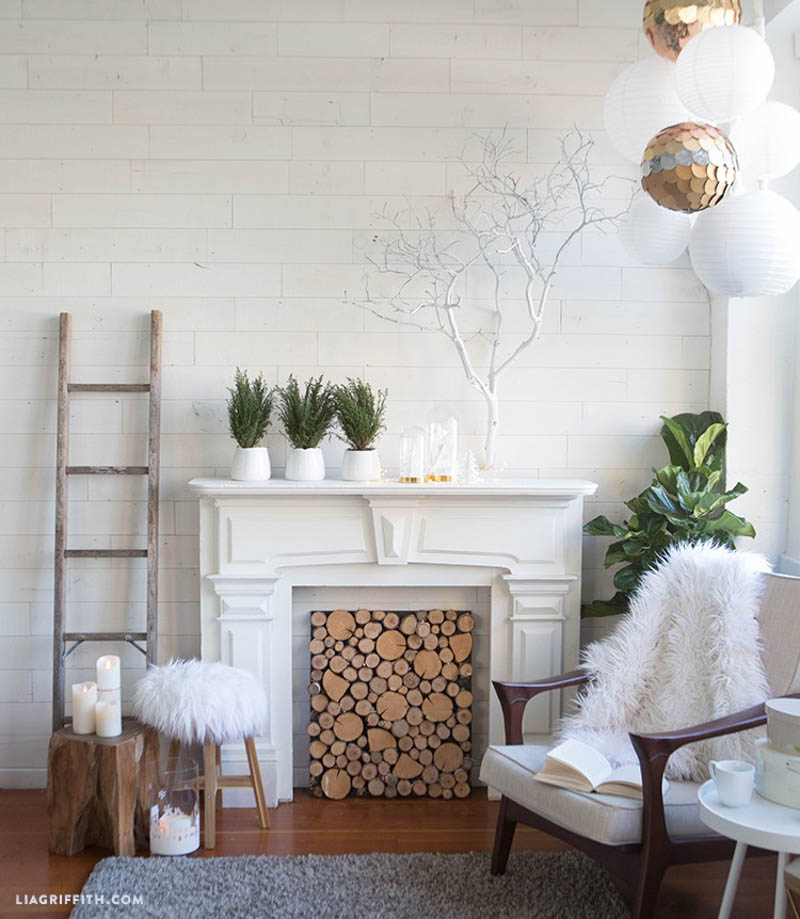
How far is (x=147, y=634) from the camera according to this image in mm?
A: 3787

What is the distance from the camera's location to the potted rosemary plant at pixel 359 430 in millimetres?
3672

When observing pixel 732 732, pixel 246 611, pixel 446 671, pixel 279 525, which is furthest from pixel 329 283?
pixel 732 732

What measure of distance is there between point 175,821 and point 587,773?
1405mm

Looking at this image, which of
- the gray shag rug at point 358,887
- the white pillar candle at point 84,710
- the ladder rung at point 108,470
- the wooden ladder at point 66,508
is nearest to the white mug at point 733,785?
the gray shag rug at point 358,887

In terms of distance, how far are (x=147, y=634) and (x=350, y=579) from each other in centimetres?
81

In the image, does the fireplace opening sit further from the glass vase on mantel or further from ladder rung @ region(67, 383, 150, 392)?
ladder rung @ region(67, 383, 150, 392)

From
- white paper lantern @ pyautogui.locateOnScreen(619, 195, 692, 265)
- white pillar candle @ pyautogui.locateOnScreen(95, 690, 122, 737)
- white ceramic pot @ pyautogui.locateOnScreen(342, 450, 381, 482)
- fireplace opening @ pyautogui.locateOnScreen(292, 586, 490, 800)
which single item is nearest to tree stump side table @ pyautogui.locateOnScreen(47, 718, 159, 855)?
white pillar candle @ pyautogui.locateOnScreen(95, 690, 122, 737)

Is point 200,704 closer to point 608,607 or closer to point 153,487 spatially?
point 153,487

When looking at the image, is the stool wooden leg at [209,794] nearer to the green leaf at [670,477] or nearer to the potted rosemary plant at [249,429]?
the potted rosemary plant at [249,429]

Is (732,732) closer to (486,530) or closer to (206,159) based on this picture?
(486,530)

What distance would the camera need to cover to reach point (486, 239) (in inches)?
152

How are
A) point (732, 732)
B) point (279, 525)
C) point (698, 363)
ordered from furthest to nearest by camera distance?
1. point (698, 363)
2. point (279, 525)
3. point (732, 732)

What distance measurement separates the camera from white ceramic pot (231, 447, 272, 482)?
3672 millimetres

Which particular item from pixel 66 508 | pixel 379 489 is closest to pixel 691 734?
pixel 379 489
